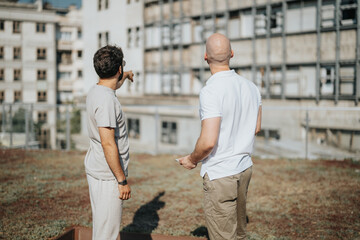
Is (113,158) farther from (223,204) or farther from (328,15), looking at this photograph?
(328,15)

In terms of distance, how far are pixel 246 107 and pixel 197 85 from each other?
2552 centimetres

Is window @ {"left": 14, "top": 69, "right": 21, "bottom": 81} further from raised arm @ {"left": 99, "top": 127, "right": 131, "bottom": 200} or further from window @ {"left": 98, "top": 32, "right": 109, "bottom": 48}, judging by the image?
raised arm @ {"left": 99, "top": 127, "right": 131, "bottom": 200}

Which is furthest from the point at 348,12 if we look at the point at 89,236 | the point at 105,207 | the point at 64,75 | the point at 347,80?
the point at 64,75

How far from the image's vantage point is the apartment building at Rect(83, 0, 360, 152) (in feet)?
68.3

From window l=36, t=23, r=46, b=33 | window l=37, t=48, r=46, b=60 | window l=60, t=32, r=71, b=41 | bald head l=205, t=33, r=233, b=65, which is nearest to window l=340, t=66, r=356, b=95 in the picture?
bald head l=205, t=33, r=233, b=65

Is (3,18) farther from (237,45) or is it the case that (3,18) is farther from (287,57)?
(287,57)

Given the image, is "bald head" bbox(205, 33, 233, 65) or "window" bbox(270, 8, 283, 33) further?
"window" bbox(270, 8, 283, 33)

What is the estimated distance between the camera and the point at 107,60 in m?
3.24

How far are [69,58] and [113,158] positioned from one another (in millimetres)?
59999

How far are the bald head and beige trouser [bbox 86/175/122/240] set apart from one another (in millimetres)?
1362

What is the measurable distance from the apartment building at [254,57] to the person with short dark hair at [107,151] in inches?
387

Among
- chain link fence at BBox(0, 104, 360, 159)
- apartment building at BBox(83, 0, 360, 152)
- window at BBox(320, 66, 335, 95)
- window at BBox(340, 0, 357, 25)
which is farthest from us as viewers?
window at BBox(320, 66, 335, 95)

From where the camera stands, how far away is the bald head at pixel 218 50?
310 centimetres

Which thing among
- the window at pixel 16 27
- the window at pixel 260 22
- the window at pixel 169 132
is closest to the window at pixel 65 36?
the window at pixel 16 27
